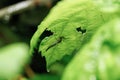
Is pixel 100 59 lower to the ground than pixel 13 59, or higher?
higher

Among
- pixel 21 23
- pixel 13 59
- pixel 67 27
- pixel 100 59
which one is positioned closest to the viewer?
pixel 100 59

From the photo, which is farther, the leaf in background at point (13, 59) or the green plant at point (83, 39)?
the leaf in background at point (13, 59)

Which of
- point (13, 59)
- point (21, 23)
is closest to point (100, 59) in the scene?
point (13, 59)

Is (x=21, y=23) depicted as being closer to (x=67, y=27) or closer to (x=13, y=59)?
(x=13, y=59)

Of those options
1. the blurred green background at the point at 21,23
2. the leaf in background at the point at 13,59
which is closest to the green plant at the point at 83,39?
the leaf in background at the point at 13,59

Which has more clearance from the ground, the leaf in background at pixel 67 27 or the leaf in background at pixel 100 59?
the leaf in background at pixel 100 59

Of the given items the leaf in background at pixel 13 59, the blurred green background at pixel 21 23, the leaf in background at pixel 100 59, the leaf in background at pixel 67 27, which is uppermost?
the leaf in background at pixel 100 59

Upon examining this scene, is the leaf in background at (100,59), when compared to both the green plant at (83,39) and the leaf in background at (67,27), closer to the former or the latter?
the green plant at (83,39)
